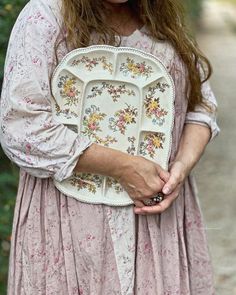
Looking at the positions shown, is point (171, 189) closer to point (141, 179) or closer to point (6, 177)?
point (141, 179)

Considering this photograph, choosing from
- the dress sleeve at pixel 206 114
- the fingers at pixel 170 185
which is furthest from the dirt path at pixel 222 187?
the fingers at pixel 170 185

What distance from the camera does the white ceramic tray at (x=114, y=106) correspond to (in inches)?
117

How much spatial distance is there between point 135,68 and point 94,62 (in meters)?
0.14

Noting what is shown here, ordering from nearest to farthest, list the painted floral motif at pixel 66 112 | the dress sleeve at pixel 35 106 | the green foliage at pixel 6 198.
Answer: the dress sleeve at pixel 35 106
the painted floral motif at pixel 66 112
the green foliage at pixel 6 198

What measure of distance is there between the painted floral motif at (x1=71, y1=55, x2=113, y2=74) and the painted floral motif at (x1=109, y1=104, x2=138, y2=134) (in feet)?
0.45

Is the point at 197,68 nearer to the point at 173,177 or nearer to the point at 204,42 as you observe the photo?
the point at 173,177

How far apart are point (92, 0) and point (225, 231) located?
4241mm

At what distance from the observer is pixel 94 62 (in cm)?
297

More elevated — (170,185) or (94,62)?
(94,62)

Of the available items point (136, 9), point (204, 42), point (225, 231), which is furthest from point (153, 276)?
point (204, 42)

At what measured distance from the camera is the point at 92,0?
9.76ft

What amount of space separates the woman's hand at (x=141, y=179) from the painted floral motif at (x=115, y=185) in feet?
0.09

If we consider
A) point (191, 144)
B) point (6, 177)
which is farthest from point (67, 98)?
point (6, 177)

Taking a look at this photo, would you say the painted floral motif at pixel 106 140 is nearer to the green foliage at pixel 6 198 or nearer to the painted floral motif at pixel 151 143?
the painted floral motif at pixel 151 143
